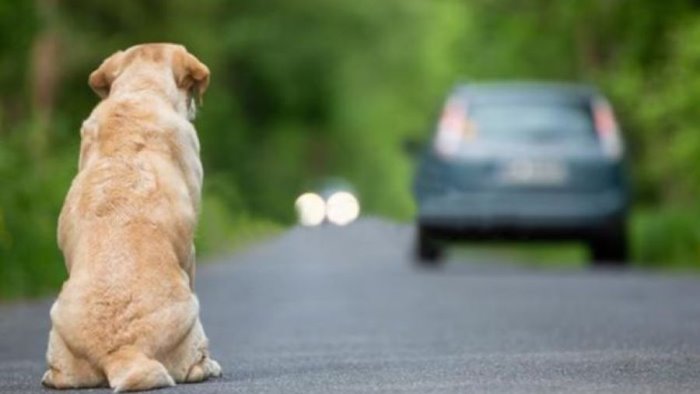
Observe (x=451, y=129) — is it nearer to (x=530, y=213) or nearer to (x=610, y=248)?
(x=530, y=213)

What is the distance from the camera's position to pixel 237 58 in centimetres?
5244

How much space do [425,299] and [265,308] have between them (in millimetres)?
1294

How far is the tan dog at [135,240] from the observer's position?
26.1ft

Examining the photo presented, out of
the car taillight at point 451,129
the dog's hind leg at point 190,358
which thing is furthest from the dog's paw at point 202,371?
the car taillight at point 451,129

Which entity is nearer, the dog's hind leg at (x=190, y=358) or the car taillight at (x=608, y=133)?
the dog's hind leg at (x=190, y=358)

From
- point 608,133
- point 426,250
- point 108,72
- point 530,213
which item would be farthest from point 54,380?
point 426,250

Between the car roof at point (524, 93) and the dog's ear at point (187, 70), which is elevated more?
the car roof at point (524, 93)

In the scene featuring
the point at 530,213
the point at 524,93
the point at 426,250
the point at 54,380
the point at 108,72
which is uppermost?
the point at 524,93

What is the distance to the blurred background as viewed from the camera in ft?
70.4

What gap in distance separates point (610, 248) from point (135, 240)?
14.3 m

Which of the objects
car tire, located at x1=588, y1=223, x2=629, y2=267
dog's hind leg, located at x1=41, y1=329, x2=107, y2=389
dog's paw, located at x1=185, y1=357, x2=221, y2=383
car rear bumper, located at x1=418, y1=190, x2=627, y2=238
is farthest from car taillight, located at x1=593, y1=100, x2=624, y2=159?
dog's hind leg, located at x1=41, y1=329, x2=107, y2=389

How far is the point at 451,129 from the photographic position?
21.7 m

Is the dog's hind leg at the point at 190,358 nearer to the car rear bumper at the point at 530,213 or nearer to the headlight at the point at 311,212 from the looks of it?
the headlight at the point at 311,212

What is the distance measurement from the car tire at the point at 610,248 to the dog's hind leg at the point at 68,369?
542 inches
